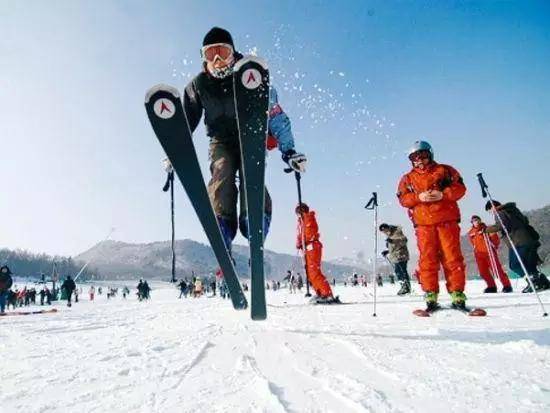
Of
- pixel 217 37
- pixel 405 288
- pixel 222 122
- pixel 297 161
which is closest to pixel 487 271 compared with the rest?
pixel 405 288

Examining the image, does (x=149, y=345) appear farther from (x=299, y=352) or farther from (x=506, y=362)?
(x=506, y=362)

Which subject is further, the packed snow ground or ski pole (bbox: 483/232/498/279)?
ski pole (bbox: 483/232/498/279)

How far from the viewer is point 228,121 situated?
14.2 feet

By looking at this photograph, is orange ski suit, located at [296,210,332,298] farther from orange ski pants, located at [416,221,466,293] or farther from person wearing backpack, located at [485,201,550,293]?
person wearing backpack, located at [485,201,550,293]

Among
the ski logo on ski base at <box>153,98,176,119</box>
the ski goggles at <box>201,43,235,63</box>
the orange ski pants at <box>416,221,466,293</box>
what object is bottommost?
the orange ski pants at <box>416,221,466,293</box>

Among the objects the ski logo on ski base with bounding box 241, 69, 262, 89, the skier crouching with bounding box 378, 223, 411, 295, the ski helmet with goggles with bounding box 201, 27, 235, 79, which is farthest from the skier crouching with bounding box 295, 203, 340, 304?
the skier crouching with bounding box 378, 223, 411, 295

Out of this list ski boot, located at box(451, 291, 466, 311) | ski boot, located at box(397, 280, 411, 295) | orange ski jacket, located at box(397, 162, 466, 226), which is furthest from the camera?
ski boot, located at box(397, 280, 411, 295)

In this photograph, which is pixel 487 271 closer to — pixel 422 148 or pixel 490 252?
pixel 490 252

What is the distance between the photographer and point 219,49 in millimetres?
4234

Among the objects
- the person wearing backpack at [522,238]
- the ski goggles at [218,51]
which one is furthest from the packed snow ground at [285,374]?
the person wearing backpack at [522,238]

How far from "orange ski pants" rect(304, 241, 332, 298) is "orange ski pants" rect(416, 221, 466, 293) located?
9.30ft

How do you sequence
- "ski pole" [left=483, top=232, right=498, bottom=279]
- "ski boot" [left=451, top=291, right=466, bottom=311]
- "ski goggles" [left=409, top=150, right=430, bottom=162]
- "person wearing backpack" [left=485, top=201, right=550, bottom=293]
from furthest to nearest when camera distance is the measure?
"ski pole" [left=483, top=232, right=498, bottom=279], "person wearing backpack" [left=485, top=201, right=550, bottom=293], "ski goggles" [left=409, top=150, right=430, bottom=162], "ski boot" [left=451, top=291, right=466, bottom=311]

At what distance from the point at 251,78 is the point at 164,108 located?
0.86 meters

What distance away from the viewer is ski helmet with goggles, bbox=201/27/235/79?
423 cm
